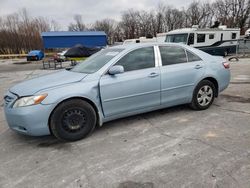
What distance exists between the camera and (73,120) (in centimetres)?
328

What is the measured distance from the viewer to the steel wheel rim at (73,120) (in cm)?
324

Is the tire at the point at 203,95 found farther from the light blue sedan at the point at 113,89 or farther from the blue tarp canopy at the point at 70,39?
the blue tarp canopy at the point at 70,39

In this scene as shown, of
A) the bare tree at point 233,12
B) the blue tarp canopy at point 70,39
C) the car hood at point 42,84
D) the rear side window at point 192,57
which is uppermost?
the bare tree at point 233,12

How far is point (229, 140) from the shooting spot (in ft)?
10.2

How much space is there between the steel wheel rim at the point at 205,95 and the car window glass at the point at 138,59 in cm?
130

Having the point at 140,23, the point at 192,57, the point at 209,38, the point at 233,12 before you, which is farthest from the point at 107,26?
the point at 192,57

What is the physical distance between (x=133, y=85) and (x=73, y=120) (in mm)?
1181

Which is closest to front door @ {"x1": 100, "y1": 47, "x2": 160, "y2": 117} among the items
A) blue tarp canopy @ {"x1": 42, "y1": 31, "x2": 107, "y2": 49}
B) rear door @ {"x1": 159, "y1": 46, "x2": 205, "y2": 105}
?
rear door @ {"x1": 159, "y1": 46, "x2": 205, "y2": 105}

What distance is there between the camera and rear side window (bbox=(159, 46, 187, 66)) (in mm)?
4006

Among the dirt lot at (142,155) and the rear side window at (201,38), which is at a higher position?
the rear side window at (201,38)

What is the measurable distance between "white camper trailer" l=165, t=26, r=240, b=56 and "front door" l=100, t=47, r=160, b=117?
12.8 m

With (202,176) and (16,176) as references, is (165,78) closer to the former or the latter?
(202,176)

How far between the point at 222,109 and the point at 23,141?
4025 millimetres

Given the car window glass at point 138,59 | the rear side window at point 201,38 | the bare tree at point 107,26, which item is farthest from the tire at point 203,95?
the bare tree at point 107,26
